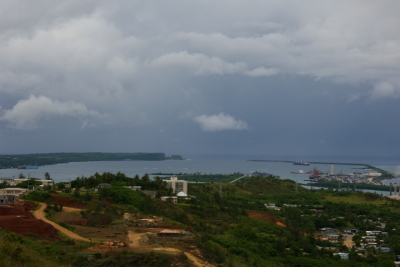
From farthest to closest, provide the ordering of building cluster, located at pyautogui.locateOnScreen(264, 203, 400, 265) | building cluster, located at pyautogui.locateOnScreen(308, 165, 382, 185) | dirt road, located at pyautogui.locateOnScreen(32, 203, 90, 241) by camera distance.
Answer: building cluster, located at pyautogui.locateOnScreen(308, 165, 382, 185) → building cluster, located at pyautogui.locateOnScreen(264, 203, 400, 265) → dirt road, located at pyautogui.locateOnScreen(32, 203, 90, 241)

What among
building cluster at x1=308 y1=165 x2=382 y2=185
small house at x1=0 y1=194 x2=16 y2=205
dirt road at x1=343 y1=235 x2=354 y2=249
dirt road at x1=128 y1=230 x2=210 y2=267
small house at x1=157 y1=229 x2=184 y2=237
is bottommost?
dirt road at x1=343 y1=235 x2=354 y2=249

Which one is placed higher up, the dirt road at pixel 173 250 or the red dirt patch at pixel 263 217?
the dirt road at pixel 173 250

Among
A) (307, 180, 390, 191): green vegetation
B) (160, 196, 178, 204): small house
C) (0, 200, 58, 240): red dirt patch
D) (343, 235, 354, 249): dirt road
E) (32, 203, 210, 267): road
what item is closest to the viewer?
(32, 203, 210, 267): road

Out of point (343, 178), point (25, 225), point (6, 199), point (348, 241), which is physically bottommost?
point (348, 241)

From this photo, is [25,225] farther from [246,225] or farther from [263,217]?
[263,217]

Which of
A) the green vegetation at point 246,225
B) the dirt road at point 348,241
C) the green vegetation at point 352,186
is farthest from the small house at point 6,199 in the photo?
the green vegetation at point 352,186

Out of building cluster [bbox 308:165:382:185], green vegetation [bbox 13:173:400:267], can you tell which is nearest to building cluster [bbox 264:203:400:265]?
green vegetation [bbox 13:173:400:267]

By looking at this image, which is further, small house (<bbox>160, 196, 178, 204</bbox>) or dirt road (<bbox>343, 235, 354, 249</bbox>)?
small house (<bbox>160, 196, 178, 204</bbox>)

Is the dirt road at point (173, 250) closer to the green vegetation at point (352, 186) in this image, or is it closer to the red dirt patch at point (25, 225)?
the red dirt patch at point (25, 225)

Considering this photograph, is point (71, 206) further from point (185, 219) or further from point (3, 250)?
point (3, 250)

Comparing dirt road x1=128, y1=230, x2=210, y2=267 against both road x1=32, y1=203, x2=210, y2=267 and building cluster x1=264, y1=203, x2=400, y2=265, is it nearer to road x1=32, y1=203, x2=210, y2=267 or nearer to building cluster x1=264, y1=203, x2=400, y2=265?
road x1=32, y1=203, x2=210, y2=267

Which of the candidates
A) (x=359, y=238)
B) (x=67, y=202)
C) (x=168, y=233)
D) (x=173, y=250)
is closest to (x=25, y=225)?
(x=168, y=233)

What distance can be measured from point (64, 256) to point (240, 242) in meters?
12.4

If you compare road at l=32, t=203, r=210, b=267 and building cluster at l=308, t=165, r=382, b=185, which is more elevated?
road at l=32, t=203, r=210, b=267
